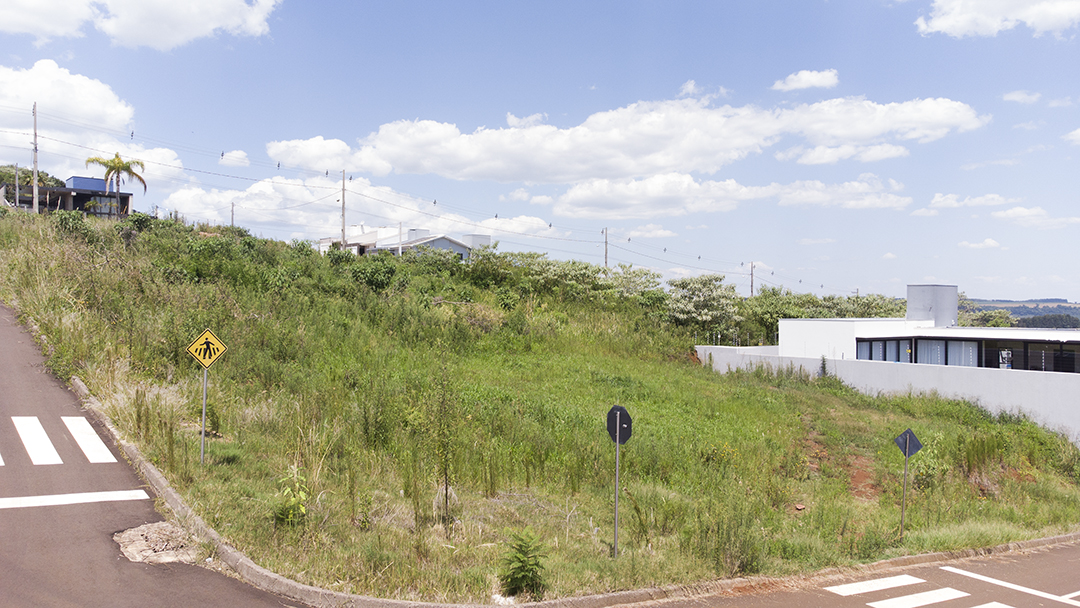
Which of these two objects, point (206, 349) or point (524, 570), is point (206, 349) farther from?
point (524, 570)

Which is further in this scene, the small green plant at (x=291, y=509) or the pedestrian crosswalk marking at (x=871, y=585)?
the pedestrian crosswalk marking at (x=871, y=585)

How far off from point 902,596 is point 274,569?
28.3ft

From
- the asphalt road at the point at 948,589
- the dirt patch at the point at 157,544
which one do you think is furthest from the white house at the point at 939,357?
the dirt patch at the point at 157,544

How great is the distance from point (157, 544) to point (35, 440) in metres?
5.48

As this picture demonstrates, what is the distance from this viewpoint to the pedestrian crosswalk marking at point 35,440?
10.9m

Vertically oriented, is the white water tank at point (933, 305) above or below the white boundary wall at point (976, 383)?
above

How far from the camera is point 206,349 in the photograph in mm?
11492

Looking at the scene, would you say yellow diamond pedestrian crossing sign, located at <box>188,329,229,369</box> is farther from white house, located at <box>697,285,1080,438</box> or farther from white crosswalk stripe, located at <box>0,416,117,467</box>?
white house, located at <box>697,285,1080,438</box>

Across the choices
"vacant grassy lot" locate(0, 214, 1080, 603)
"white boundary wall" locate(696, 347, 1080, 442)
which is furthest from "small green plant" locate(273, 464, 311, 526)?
"white boundary wall" locate(696, 347, 1080, 442)

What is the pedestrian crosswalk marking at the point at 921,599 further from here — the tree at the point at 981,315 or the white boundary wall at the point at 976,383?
the tree at the point at 981,315

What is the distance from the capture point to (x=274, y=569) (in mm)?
7492

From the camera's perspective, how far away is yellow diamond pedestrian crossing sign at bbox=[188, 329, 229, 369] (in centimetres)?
1134

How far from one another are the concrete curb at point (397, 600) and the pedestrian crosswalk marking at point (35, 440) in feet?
3.39

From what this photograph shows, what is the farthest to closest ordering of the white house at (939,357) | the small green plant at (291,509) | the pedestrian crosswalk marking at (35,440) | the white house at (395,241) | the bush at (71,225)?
the white house at (395,241)
the bush at (71,225)
the white house at (939,357)
the pedestrian crosswalk marking at (35,440)
the small green plant at (291,509)
